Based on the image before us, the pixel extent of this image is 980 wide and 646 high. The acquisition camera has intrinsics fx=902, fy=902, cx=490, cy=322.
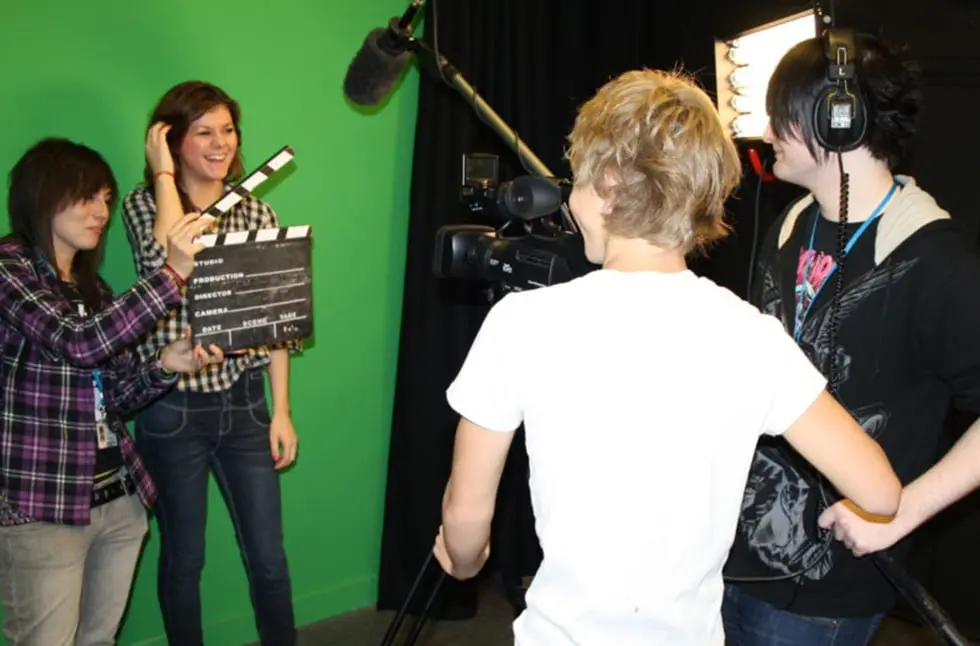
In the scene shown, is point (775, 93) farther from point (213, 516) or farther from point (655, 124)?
point (213, 516)

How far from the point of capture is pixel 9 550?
2.01 metres

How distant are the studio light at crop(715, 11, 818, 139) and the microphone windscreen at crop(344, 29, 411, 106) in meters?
0.93

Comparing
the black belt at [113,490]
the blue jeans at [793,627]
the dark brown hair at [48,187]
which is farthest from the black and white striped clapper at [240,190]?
the blue jeans at [793,627]

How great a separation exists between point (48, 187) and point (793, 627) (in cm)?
180

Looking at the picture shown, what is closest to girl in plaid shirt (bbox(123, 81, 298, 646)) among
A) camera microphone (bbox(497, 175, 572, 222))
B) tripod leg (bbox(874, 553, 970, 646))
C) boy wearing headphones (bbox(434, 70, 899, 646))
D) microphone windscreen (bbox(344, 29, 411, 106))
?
microphone windscreen (bbox(344, 29, 411, 106))

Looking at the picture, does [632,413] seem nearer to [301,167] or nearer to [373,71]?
[373,71]

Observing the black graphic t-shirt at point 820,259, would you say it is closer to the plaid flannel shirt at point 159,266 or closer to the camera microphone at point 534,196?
the camera microphone at point 534,196

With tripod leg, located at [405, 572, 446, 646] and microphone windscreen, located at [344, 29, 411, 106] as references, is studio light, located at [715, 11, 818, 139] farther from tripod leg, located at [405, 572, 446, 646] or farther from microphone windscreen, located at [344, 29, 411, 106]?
tripod leg, located at [405, 572, 446, 646]

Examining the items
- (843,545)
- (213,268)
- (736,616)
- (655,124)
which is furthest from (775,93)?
(213,268)

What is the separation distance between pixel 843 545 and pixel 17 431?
171cm

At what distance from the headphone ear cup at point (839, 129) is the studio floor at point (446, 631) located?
208 centimetres

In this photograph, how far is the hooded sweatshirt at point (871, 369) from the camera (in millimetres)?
1335

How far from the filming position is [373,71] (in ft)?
6.79

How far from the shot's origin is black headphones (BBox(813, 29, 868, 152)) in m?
1.39
